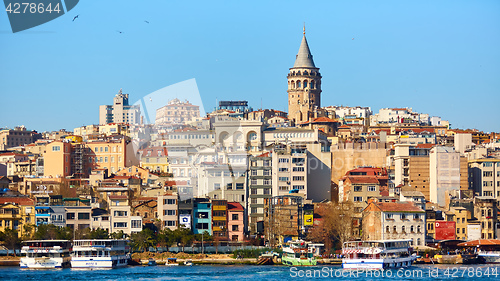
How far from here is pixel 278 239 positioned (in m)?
55.3

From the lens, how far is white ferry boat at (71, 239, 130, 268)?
48406 mm

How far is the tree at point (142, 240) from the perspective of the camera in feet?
174

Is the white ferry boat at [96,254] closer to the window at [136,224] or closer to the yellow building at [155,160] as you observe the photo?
the window at [136,224]

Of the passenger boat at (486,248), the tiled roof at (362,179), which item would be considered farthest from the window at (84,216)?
the passenger boat at (486,248)

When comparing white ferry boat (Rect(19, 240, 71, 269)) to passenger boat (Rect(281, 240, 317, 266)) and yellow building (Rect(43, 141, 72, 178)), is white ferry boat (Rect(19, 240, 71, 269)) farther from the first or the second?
yellow building (Rect(43, 141, 72, 178))

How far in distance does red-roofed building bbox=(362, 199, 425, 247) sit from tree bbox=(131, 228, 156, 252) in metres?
11.8

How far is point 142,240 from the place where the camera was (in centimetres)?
5297

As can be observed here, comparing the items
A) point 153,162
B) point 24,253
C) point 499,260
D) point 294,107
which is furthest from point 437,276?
point 294,107

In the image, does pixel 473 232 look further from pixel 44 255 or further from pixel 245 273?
pixel 44 255

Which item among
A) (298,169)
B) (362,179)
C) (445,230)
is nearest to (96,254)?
(298,169)

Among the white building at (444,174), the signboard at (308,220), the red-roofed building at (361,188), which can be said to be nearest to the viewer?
the signboard at (308,220)

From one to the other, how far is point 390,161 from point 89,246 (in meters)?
29.0

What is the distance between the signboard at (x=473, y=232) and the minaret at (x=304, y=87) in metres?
41.7

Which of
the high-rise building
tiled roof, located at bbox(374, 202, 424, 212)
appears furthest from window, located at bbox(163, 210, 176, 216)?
the high-rise building
